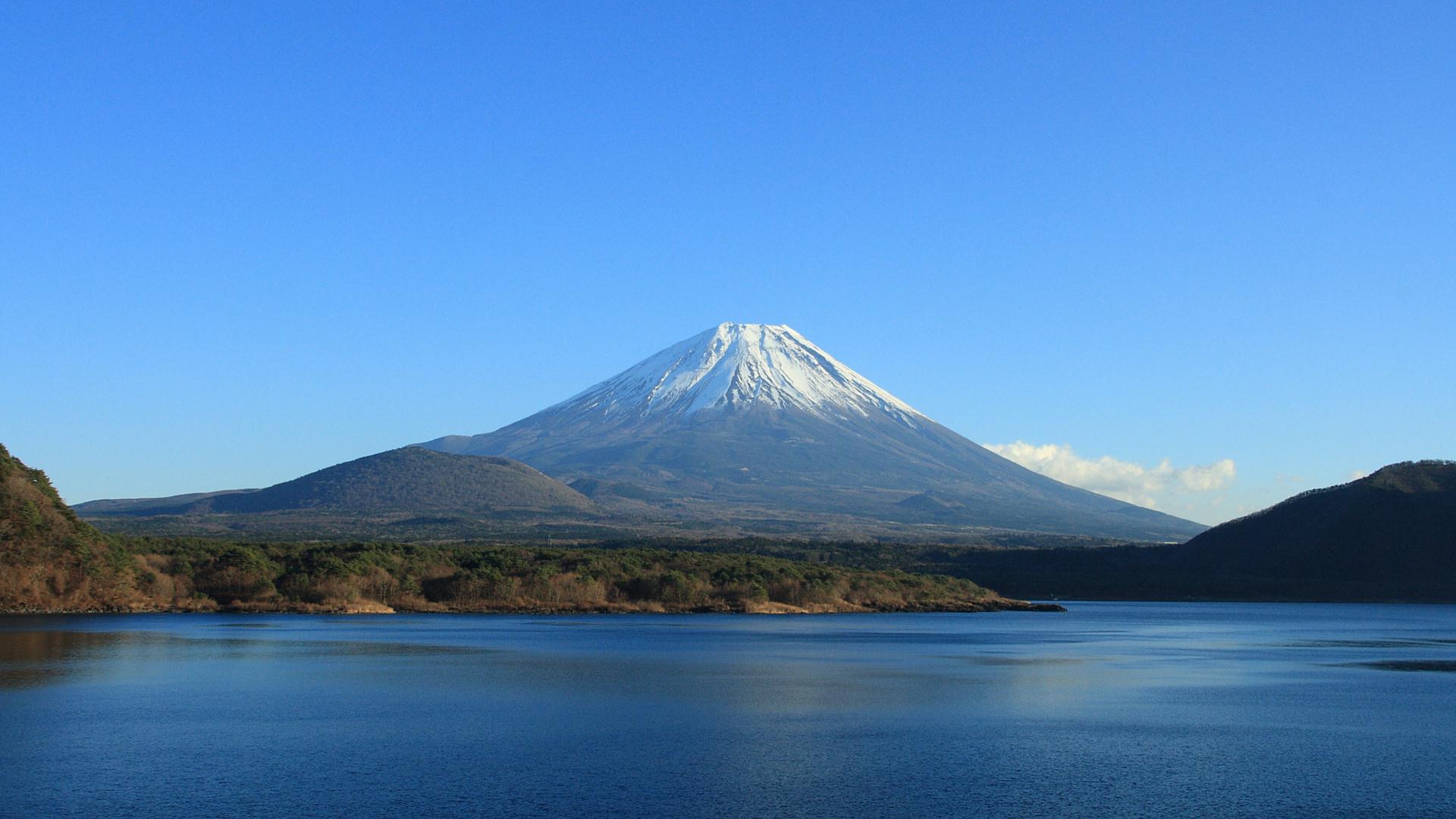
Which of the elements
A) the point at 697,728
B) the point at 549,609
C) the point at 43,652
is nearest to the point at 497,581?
the point at 549,609

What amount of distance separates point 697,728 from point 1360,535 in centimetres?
11064

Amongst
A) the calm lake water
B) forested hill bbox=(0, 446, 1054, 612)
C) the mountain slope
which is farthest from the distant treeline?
the mountain slope

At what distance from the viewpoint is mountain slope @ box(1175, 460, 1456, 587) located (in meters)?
121

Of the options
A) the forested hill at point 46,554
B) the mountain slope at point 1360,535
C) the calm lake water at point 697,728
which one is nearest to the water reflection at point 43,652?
the calm lake water at point 697,728

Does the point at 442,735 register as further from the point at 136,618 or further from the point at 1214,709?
the point at 136,618

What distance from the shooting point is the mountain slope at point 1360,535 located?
12144 centimetres

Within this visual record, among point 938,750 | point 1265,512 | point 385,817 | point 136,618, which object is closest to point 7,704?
point 385,817

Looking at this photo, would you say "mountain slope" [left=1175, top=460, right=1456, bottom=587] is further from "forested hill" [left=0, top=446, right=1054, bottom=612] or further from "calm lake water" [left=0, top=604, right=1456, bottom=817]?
"calm lake water" [left=0, top=604, right=1456, bottom=817]

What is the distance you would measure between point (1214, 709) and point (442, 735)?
65.1ft

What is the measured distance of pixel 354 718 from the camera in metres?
31.0

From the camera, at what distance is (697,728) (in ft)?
100

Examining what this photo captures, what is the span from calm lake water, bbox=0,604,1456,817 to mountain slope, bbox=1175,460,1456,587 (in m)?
69.3

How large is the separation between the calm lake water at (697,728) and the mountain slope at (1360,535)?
69339 mm

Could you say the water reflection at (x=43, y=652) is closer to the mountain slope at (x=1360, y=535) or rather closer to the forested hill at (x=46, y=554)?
the forested hill at (x=46, y=554)
